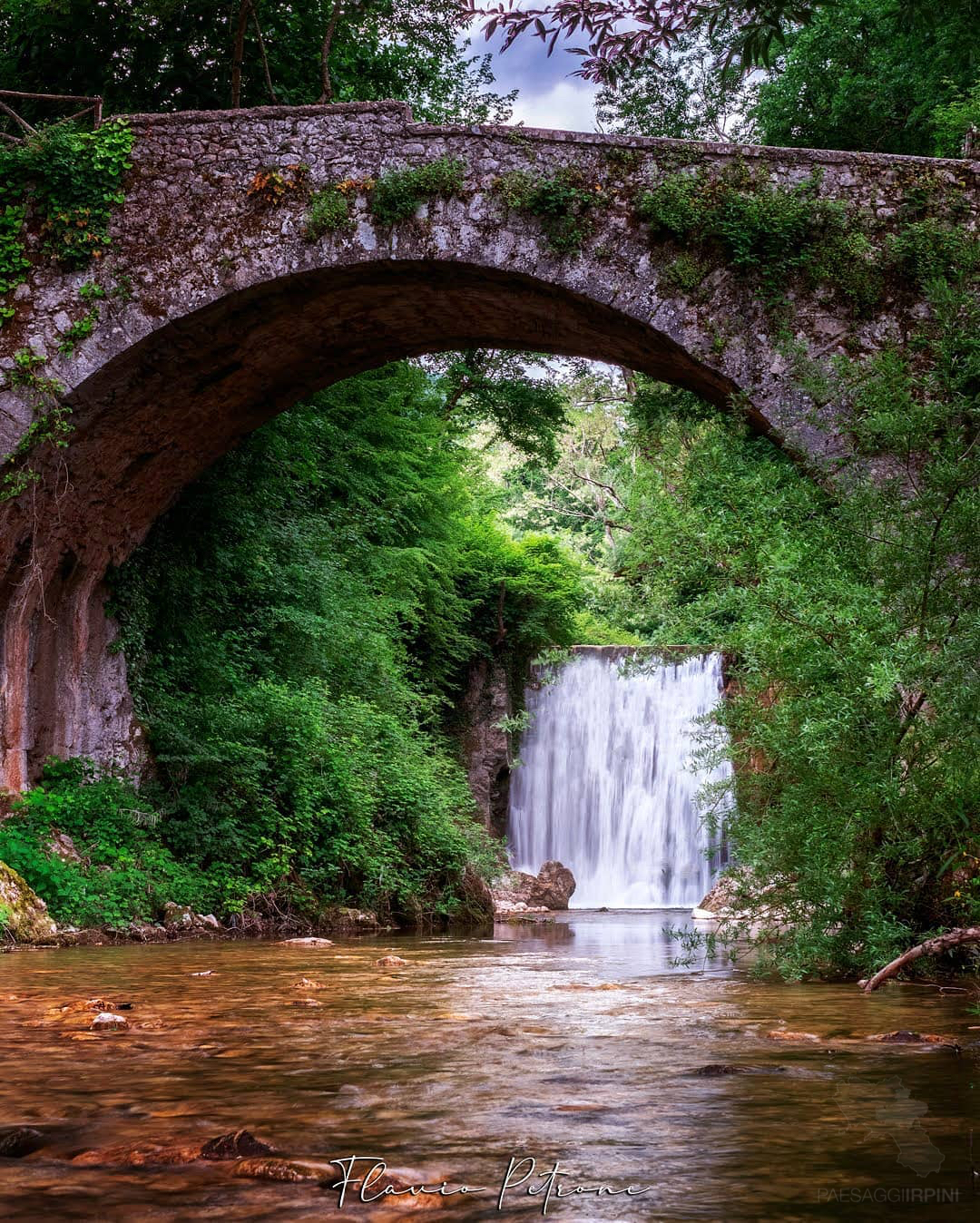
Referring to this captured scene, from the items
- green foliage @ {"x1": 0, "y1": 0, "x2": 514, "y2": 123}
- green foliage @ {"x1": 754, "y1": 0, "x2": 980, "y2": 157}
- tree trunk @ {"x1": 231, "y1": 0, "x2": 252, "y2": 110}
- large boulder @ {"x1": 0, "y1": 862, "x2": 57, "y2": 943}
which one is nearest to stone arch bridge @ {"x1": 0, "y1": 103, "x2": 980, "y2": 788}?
large boulder @ {"x1": 0, "y1": 862, "x2": 57, "y2": 943}

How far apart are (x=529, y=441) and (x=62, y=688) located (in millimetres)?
6137

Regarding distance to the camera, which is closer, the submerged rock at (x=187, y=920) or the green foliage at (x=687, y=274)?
the green foliage at (x=687, y=274)

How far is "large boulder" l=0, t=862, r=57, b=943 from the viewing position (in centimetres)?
730

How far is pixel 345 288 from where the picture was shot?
7973mm

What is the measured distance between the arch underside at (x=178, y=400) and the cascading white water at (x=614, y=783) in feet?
31.6

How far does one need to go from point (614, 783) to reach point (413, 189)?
12736 mm

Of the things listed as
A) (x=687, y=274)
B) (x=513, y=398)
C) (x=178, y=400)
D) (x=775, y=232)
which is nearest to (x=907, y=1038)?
(x=687, y=274)

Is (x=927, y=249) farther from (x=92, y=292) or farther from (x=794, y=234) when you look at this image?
(x=92, y=292)

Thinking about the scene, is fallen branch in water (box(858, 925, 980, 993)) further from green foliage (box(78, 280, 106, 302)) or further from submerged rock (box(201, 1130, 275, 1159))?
green foliage (box(78, 280, 106, 302))

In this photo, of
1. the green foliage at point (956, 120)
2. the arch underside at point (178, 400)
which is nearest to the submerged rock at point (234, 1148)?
the arch underside at point (178, 400)

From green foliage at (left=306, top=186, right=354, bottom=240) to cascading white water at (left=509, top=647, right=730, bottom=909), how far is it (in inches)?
438

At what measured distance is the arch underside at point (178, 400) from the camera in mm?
7844

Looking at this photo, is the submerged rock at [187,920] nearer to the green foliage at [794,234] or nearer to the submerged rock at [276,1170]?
the green foliage at [794,234]

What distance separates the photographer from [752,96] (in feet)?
63.4
